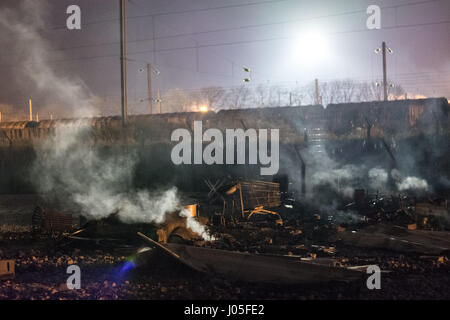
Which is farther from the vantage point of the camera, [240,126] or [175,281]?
[240,126]

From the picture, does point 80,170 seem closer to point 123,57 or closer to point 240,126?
point 123,57

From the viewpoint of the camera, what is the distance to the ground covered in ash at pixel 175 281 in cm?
575

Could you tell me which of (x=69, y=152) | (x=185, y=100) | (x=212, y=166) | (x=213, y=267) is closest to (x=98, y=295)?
(x=213, y=267)

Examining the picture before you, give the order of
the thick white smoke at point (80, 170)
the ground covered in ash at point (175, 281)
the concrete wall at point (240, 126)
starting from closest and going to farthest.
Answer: the ground covered in ash at point (175, 281) → the concrete wall at point (240, 126) → the thick white smoke at point (80, 170)

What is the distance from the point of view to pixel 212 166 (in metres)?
14.4

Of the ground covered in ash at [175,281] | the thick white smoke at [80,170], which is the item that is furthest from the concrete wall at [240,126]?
the ground covered in ash at [175,281]

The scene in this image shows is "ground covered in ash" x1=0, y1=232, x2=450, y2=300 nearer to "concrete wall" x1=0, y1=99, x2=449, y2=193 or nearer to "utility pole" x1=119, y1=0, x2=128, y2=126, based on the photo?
"concrete wall" x1=0, y1=99, x2=449, y2=193

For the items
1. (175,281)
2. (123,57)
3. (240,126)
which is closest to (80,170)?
(123,57)

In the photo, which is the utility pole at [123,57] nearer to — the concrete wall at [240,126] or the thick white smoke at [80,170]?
the concrete wall at [240,126]

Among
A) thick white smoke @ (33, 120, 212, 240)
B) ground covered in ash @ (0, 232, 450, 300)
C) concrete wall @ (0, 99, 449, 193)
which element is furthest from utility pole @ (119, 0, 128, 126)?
ground covered in ash @ (0, 232, 450, 300)

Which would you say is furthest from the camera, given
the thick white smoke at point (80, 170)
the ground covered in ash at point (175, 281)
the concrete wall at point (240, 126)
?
the thick white smoke at point (80, 170)

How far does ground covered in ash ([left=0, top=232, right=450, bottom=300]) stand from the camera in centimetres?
575

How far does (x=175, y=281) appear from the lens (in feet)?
20.8

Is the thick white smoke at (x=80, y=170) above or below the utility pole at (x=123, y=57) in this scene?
below
